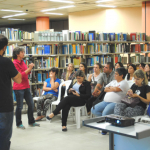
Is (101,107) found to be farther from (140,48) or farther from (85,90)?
(140,48)

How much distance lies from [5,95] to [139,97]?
7.60 ft

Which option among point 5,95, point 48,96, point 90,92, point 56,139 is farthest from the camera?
point 48,96

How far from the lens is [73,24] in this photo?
14656 mm

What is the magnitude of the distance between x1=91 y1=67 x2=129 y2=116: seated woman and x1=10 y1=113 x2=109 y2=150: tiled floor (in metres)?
0.46

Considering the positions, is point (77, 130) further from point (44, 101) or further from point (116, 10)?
point (116, 10)

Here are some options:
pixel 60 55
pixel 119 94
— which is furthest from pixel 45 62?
pixel 119 94

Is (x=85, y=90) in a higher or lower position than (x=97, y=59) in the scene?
lower

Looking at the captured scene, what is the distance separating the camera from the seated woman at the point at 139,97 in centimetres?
434

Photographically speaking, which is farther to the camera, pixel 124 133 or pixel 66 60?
pixel 66 60

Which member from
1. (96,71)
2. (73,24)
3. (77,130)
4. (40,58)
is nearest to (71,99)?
(77,130)

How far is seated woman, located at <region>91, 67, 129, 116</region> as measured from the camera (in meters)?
4.84

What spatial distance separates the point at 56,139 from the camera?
473 centimetres

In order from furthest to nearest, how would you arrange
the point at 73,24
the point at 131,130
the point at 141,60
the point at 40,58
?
the point at 73,24 → the point at 141,60 → the point at 40,58 → the point at 131,130

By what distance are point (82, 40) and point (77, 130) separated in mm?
3932
